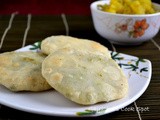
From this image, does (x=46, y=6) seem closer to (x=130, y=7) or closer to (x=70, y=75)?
(x=130, y=7)

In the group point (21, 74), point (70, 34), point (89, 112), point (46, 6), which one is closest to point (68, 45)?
point (21, 74)

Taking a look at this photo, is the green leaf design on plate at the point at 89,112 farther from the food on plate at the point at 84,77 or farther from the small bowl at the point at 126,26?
the small bowl at the point at 126,26

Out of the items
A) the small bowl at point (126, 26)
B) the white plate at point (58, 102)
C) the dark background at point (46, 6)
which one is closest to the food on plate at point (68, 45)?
the white plate at point (58, 102)

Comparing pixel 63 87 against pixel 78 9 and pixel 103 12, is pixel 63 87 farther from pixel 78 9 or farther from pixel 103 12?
pixel 78 9

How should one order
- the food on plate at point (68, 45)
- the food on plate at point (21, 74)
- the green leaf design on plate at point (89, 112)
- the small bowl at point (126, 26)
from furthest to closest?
the small bowl at point (126, 26) < the food on plate at point (68, 45) < the food on plate at point (21, 74) < the green leaf design on plate at point (89, 112)

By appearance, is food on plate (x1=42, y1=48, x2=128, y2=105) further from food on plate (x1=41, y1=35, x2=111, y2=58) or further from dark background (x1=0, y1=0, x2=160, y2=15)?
dark background (x1=0, y1=0, x2=160, y2=15)

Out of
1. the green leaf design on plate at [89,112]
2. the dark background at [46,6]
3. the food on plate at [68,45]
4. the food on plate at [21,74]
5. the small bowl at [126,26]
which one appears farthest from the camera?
the dark background at [46,6]

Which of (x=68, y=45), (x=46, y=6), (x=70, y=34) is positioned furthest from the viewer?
(x=46, y=6)

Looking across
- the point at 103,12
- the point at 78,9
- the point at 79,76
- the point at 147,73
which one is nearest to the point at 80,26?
the point at 103,12
